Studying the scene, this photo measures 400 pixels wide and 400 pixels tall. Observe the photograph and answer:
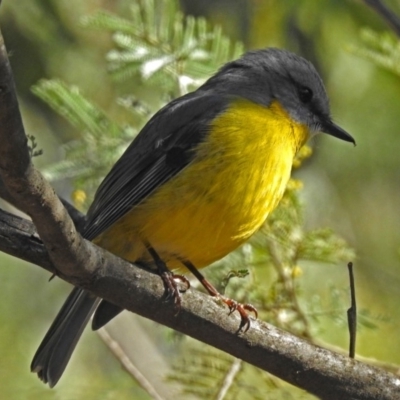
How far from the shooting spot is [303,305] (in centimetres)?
604

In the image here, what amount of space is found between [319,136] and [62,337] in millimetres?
3033

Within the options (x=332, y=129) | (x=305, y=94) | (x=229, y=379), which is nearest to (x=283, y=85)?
(x=305, y=94)

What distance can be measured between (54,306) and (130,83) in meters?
1.78

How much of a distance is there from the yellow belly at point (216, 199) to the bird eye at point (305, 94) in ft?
1.85

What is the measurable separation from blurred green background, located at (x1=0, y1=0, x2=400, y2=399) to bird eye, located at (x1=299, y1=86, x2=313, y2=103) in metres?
1.65

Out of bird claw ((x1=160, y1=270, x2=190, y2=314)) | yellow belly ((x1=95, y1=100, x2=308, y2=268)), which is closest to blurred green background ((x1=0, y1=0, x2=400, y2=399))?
yellow belly ((x1=95, y1=100, x2=308, y2=268))

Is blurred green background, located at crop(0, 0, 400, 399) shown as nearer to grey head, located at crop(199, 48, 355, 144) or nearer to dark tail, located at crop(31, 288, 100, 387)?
grey head, located at crop(199, 48, 355, 144)

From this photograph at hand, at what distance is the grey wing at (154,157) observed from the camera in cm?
478

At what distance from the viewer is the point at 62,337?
518cm

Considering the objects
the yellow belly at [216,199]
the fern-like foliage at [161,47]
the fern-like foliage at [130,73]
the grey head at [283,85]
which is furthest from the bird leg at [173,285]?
the fern-like foliage at [161,47]

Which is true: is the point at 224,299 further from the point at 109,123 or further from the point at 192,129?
the point at 109,123

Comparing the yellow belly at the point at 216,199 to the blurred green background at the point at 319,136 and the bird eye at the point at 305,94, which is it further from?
the blurred green background at the point at 319,136

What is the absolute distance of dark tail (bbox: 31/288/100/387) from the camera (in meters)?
5.10

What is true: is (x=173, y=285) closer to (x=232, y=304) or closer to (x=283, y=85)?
(x=232, y=304)
